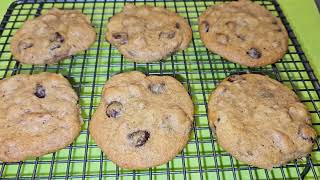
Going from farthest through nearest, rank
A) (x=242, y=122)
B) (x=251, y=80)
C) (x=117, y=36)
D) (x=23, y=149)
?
(x=117, y=36) → (x=251, y=80) → (x=242, y=122) → (x=23, y=149)

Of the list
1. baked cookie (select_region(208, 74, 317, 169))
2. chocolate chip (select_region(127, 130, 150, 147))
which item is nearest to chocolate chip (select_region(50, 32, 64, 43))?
chocolate chip (select_region(127, 130, 150, 147))

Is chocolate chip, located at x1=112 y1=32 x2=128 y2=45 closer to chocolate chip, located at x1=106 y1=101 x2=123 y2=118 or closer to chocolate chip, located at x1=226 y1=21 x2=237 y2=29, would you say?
chocolate chip, located at x1=106 y1=101 x2=123 y2=118

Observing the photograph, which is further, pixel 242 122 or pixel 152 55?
pixel 152 55

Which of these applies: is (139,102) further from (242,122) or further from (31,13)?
(31,13)

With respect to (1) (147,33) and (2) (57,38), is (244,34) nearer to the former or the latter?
(1) (147,33)

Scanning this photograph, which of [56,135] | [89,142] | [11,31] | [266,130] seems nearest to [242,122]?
[266,130]

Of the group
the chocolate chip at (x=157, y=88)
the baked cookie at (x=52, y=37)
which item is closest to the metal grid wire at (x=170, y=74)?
the baked cookie at (x=52, y=37)
